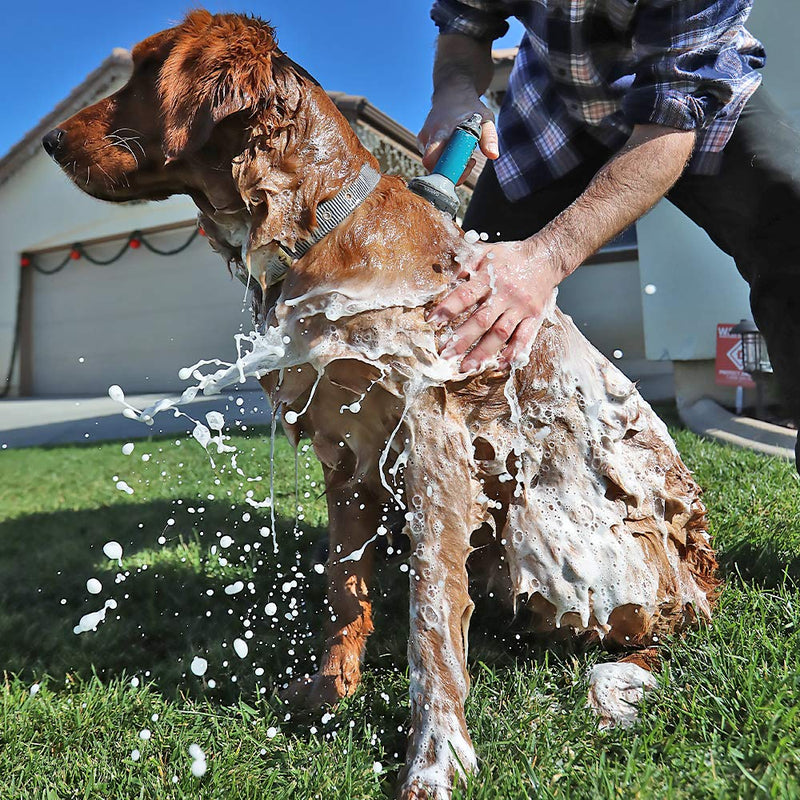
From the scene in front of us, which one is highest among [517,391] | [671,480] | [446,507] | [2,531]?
[517,391]

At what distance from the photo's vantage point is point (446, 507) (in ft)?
5.66

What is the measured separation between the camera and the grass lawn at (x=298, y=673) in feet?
5.36

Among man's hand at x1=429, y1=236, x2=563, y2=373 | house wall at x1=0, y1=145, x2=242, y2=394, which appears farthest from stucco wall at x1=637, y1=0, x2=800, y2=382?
house wall at x1=0, y1=145, x2=242, y2=394

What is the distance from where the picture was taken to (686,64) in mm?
2006

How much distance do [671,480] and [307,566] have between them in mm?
1698

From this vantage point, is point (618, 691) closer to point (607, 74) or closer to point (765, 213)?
point (765, 213)

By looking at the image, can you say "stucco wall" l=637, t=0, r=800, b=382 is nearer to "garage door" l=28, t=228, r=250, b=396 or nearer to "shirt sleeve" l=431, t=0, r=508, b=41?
"shirt sleeve" l=431, t=0, r=508, b=41

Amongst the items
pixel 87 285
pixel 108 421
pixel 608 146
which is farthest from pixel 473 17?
pixel 87 285

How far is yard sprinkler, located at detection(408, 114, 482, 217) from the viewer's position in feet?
6.49

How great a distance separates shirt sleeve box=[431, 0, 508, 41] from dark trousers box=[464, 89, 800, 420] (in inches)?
39.6

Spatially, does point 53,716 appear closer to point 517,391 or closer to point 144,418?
point 144,418

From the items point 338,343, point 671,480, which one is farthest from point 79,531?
point 671,480

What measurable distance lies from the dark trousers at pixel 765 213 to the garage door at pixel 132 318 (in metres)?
9.26

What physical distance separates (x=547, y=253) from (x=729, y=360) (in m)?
5.70
